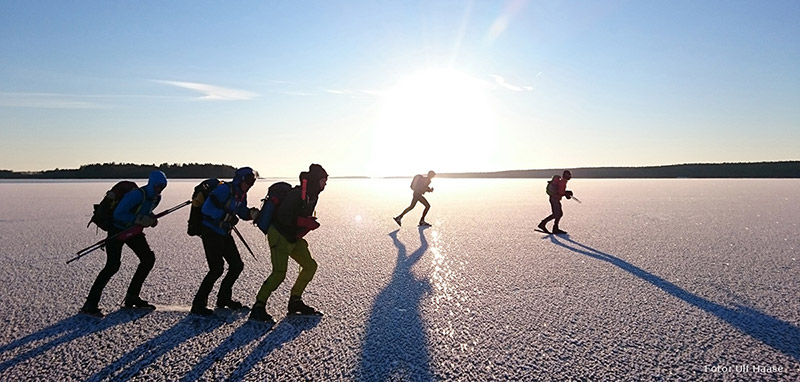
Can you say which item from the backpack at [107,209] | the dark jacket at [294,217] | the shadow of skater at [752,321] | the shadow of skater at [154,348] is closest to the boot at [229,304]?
the shadow of skater at [154,348]

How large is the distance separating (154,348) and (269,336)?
2.95 feet

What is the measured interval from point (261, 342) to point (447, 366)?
1596 millimetres

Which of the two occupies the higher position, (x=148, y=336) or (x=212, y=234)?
(x=212, y=234)

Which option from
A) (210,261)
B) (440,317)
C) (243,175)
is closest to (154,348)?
(210,261)

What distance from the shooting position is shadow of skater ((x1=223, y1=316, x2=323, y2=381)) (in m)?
3.13

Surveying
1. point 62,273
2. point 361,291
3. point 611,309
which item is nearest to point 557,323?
point 611,309

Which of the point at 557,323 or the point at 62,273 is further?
the point at 62,273

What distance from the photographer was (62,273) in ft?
19.2

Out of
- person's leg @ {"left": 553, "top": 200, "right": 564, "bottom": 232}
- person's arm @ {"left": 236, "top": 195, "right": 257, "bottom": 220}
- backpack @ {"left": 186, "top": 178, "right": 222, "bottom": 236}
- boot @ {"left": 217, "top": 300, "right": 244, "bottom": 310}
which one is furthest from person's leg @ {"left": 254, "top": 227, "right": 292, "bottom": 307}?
person's leg @ {"left": 553, "top": 200, "right": 564, "bottom": 232}

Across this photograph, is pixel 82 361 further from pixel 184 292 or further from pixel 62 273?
pixel 62 273

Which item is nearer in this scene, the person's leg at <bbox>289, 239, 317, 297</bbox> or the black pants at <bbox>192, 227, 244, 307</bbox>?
the black pants at <bbox>192, 227, 244, 307</bbox>

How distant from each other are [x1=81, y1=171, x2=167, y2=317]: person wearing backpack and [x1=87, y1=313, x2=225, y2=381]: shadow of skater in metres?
0.76

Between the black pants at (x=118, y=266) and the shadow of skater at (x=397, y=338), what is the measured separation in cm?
249

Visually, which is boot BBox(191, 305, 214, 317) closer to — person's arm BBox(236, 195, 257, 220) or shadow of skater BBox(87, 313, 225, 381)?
shadow of skater BBox(87, 313, 225, 381)
